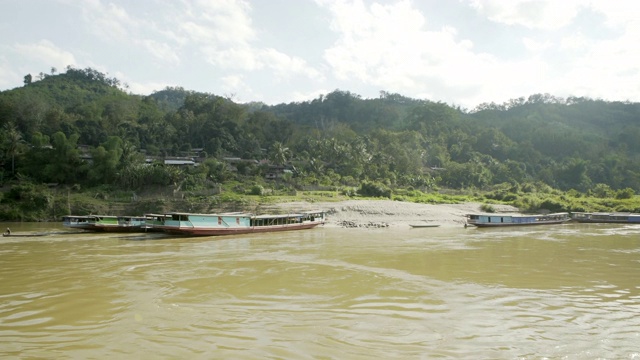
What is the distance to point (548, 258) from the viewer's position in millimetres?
21109

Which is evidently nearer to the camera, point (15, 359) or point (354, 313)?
point (15, 359)

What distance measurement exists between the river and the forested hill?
104 feet

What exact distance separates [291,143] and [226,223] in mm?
49623

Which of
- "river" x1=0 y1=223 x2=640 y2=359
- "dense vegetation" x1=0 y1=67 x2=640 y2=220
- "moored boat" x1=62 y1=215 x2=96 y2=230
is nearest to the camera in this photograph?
"river" x1=0 y1=223 x2=640 y2=359

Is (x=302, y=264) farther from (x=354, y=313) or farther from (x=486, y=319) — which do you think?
(x=486, y=319)

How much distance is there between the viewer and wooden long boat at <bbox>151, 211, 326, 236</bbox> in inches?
1156

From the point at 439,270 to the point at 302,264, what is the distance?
228 inches

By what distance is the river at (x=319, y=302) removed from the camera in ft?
29.5

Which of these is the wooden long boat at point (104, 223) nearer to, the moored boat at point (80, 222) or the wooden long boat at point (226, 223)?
the moored boat at point (80, 222)

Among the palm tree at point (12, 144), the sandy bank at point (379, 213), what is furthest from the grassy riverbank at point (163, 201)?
the palm tree at point (12, 144)

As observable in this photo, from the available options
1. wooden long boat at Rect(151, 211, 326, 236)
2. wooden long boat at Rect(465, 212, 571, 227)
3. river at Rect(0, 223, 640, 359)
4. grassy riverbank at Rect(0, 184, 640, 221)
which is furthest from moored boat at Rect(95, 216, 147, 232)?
wooden long boat at Rect(465, 212, 571, 227)

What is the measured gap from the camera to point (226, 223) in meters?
31.2

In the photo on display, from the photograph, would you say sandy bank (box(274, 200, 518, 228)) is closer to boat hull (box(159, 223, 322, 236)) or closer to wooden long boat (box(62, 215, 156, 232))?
boat hull (box(159, 223, 322, 236))

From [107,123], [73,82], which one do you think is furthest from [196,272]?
[73,82]
